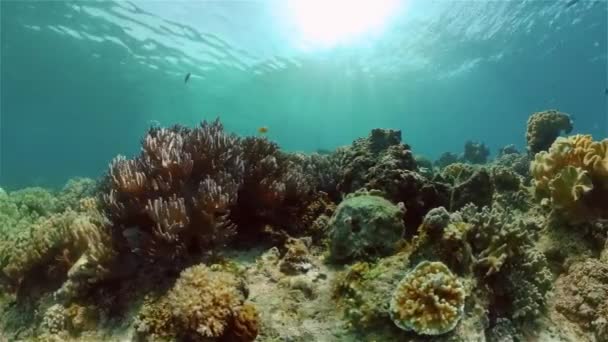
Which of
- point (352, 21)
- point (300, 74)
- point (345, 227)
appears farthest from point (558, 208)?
point (300, 74)

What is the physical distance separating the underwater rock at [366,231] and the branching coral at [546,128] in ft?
26.2

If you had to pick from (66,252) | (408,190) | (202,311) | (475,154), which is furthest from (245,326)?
(475,154)

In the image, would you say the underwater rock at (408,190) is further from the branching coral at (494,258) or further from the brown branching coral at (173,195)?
the brown branching coral at (173,195)

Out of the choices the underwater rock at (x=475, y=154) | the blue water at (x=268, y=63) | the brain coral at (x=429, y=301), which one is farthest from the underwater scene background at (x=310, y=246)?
the blue water at (x=268, y=63)

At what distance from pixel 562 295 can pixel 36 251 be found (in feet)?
21.5

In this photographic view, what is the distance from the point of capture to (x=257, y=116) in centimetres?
7919

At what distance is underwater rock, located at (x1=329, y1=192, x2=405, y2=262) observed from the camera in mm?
4387

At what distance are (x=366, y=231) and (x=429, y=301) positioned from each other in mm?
1109

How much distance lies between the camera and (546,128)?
33.9 feet

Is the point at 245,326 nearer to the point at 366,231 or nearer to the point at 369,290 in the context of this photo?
the point at 369,290

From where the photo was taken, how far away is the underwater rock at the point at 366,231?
4387mm

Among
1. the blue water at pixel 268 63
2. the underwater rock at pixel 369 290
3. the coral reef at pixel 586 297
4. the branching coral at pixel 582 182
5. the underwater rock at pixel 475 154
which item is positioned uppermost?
the blue water at pixel 268 63

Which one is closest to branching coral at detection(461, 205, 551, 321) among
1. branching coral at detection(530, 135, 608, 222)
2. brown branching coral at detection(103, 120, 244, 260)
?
branching coral at detection(530, 135, 608, 222)

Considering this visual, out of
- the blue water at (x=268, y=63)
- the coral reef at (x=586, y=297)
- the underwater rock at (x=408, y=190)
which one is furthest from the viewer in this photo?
the blue water at (x=268, y=63)
